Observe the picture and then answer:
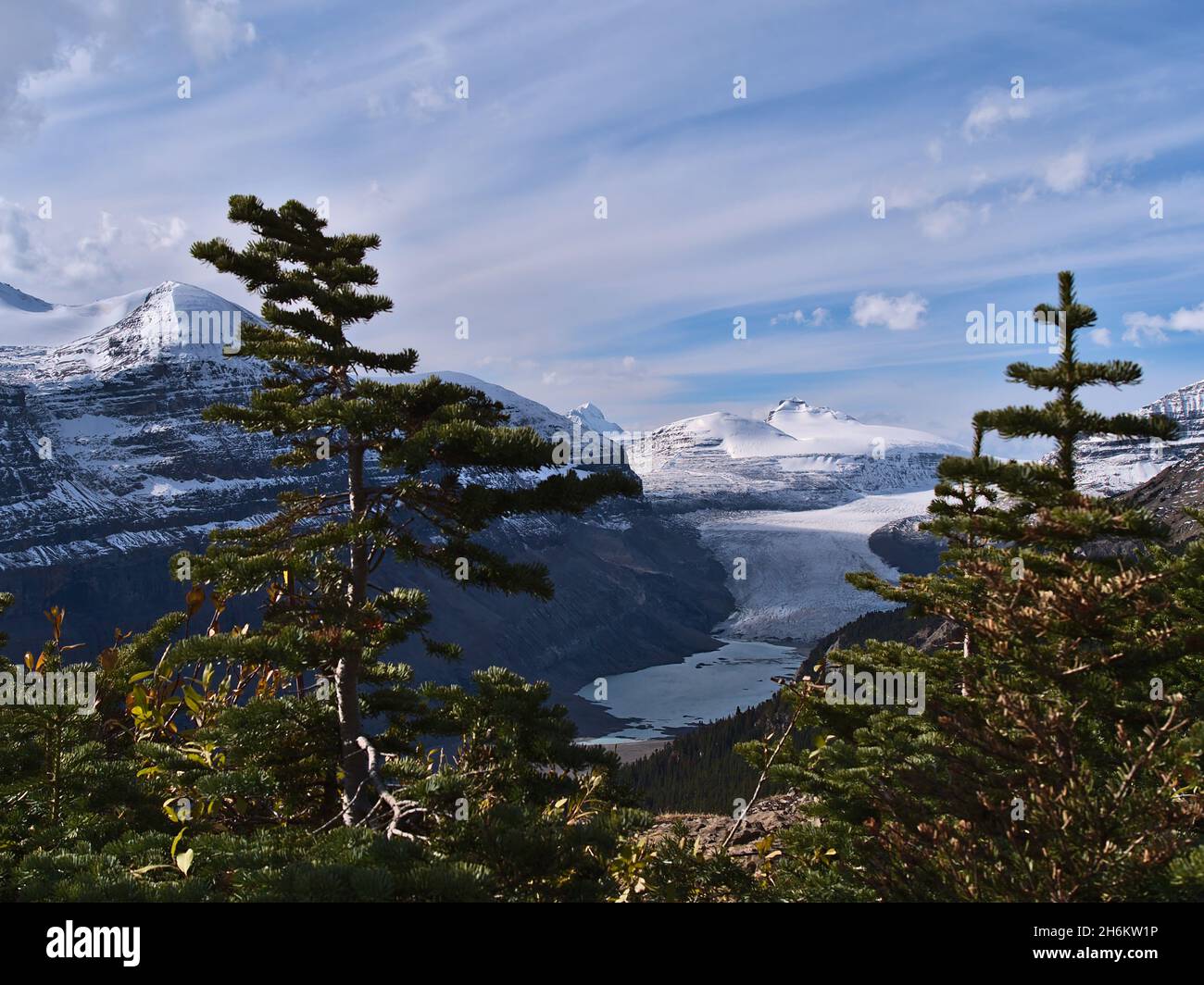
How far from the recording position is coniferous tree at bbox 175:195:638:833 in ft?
20.1

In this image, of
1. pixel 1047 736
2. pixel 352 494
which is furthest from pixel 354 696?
pixel 1047 736

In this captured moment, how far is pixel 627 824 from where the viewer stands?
5211 mm

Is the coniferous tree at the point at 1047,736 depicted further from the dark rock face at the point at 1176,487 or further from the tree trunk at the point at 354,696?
the dark rock face at the point at 1176,487

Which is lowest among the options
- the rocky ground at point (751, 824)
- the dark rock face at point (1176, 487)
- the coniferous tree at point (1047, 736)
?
the rocky ground at point (751, 824)

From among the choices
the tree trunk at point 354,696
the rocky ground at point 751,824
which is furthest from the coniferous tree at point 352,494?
the rocky ground at point 751,824

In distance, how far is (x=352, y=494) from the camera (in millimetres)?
7023

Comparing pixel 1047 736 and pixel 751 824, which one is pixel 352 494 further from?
pixel 751 824

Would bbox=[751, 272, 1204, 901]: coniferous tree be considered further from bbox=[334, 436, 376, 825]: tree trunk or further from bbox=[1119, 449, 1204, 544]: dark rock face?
bbox=[1119, 449, 1204, 544]: dark rock face

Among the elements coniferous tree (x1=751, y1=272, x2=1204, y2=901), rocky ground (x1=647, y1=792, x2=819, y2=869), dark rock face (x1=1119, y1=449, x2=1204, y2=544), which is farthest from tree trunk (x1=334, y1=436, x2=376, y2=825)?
dark rock face (x1=1119, y1=449, x2=1204, y2=544)

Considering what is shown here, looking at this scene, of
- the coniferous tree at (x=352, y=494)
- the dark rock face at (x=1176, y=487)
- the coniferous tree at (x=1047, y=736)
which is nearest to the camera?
the coniferous tree at (x=1047, y=736)

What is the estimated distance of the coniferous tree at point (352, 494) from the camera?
20.1 feet
